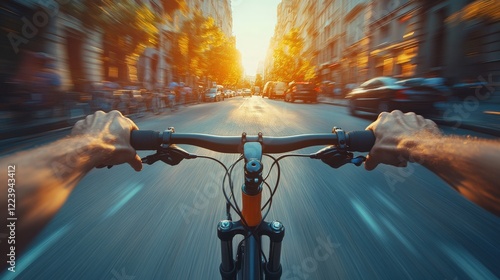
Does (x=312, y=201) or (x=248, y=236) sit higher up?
(x=248, y=236)

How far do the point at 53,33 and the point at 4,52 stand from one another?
5653mm

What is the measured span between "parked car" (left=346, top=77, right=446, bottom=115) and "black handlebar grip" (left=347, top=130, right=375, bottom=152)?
30.6 feet

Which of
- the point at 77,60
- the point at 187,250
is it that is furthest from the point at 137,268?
the point at 77,60

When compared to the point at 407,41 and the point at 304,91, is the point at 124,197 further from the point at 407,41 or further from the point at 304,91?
the point at 407,41

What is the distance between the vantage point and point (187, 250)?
219cm

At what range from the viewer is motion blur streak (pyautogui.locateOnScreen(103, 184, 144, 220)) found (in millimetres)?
2883

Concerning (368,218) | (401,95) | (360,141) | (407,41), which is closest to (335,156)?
(360,141)

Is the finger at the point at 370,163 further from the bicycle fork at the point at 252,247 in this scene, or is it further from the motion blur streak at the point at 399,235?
the motion blur streak at the point at 399,235

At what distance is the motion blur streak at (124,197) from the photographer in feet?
9.46

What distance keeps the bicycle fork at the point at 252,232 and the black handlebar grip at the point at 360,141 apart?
1.48 ft

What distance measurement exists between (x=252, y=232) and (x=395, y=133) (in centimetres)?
73

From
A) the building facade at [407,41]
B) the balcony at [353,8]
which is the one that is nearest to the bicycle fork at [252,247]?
the building facade at [407,41]

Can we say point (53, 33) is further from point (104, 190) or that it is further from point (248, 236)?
point (248, 236)

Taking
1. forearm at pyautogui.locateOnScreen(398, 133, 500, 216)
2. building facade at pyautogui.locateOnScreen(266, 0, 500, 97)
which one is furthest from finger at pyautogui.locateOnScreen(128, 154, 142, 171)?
building facade at pyautogui.locateOnScreen(266, 0, 500, 97)
